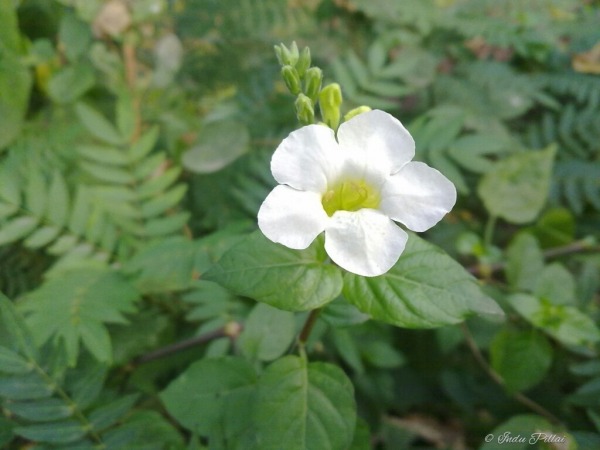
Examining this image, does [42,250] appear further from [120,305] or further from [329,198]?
[329,198]

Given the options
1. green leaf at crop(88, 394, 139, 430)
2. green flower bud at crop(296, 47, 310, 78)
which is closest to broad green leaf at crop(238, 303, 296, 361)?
green leaf at crop(88, 394, 139, 430)

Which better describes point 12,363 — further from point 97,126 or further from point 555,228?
point 555,228

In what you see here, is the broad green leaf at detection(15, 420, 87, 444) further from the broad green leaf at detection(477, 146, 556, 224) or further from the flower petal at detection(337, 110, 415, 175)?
the broad green leaf at detection(477, 146, 556, 224)

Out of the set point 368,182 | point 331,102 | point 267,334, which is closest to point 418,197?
point 368,182

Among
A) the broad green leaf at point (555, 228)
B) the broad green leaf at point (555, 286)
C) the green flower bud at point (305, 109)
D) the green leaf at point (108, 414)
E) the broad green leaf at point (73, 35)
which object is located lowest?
the broad green leaf at point (555, 228)

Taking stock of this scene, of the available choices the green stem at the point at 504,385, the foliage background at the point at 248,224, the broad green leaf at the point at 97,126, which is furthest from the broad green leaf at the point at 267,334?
the broad green leaf at the point at 97,126

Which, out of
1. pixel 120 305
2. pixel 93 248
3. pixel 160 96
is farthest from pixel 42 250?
pixel 160 96

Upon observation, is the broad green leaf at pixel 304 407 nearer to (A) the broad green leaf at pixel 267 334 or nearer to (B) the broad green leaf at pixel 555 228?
(A) the broad green leaf at pixel 267 334
